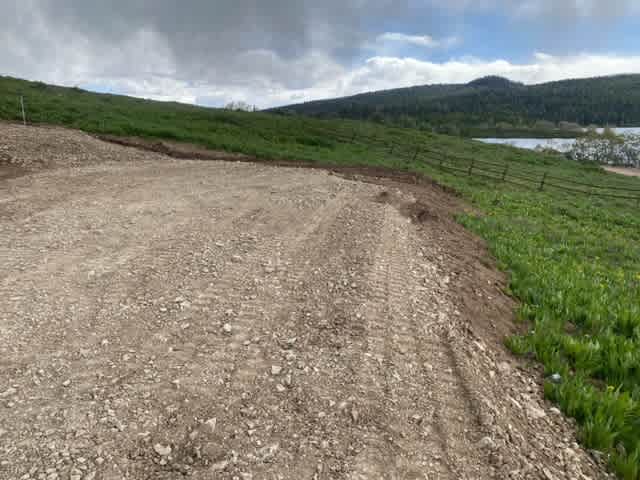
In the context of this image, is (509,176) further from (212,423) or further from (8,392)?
(8,392)

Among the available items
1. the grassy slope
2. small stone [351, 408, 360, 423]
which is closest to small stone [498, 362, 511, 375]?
the grassy slope

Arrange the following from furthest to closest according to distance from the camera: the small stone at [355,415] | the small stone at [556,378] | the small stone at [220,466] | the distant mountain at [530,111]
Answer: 1. the distant mountain at [530,111]
2. the small stone at [556,378]
3. the small stone at [355,415]
4. the small stone at [220,466]

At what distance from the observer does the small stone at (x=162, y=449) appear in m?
3.01

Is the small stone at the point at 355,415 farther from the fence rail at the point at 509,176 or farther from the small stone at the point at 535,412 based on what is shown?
the fence rail at the point at 509,176

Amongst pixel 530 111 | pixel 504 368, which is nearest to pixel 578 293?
pixel 504 368

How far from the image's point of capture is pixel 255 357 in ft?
13.9

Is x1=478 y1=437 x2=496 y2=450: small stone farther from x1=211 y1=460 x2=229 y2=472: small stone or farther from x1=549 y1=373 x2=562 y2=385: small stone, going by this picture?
x1=211 y1=460 x2=229 y2=472: small stone

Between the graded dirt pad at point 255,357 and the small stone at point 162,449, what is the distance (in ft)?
0.05

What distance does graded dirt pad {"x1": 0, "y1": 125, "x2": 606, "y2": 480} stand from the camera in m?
3.08

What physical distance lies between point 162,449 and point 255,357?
1.36 metres

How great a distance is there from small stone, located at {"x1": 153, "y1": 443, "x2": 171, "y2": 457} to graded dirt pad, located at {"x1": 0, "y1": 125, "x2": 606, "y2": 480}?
0.05 feet

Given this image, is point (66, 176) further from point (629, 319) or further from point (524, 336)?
point (629, 319)

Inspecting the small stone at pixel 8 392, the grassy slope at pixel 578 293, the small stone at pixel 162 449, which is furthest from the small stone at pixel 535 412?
the small stone at pixel 8 392

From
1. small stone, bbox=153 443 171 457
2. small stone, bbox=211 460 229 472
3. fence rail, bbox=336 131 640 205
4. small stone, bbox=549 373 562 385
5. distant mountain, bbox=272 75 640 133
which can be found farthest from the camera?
distant mountain, bbox=272 75 640 133
